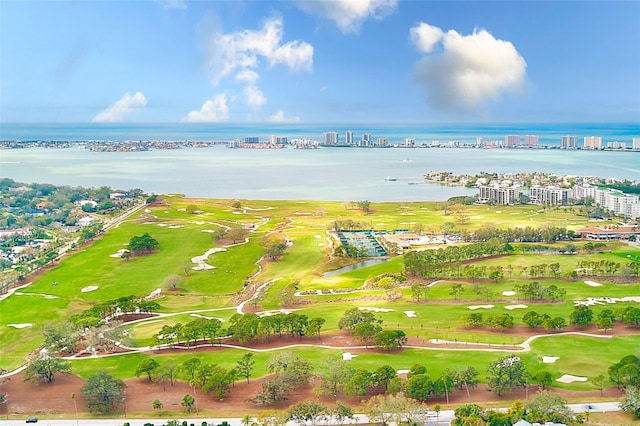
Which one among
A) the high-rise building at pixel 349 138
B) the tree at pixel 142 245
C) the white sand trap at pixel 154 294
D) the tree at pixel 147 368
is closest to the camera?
the tree at pixel 147 368

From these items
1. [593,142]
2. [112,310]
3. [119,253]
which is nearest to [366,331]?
[112,310]

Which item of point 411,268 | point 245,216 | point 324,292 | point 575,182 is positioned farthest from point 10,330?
point 575,182

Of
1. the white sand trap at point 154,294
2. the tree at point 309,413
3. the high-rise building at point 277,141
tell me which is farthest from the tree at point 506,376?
the high-rise building at point 277,141

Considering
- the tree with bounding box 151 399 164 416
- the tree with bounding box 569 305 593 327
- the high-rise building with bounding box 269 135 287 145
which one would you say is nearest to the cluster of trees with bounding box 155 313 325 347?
the tree with bounding box 151 399 164 416

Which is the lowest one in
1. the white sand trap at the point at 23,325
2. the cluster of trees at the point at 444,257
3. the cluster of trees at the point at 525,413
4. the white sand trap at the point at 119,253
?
the white sand trap at the point at 23,325

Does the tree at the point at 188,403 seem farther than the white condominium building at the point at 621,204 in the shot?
No

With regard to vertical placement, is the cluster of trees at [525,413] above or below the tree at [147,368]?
above

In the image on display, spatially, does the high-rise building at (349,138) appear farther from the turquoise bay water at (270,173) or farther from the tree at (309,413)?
the tree at (309,413)

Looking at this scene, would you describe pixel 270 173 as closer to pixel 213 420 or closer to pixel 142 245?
pixel 142 245

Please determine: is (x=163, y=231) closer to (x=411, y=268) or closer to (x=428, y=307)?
(x=411, y=268)
